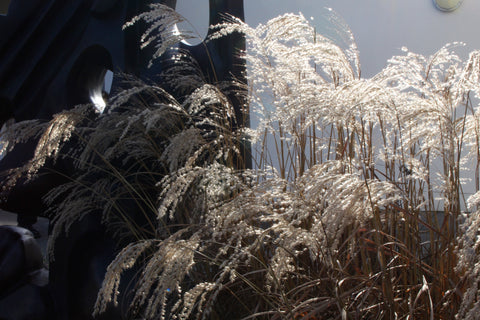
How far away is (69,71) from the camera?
108 inches

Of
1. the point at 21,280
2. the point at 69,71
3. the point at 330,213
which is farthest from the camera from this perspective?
the point at 69,71

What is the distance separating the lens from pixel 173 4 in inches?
101

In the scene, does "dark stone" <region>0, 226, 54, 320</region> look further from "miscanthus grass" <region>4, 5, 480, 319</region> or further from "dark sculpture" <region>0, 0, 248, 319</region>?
"miscanthus grass" <region>4, 5, 480, 319</region>

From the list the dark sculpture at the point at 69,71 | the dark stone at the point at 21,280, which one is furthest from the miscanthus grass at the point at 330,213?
the dark stone at the point at 21,280

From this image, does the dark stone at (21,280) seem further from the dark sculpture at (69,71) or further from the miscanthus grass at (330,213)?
the miscanthus grass at (330,213)

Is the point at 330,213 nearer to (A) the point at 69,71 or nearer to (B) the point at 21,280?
(B) the point at 21,280

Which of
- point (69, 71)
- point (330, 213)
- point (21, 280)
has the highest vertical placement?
point (69, 71)

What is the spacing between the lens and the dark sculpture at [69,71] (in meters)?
2.11

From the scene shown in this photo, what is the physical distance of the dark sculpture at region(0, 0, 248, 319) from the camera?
2.11 metres

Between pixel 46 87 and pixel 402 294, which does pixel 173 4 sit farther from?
pixel 402 294

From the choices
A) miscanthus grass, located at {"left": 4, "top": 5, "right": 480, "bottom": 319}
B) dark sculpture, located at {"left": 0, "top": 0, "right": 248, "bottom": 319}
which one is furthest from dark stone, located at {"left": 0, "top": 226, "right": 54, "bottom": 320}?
miscanthus grass, located at {"left": 4, "top": 5, "right": 480, "bottom": 319}

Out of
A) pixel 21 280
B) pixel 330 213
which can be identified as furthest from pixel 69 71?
pixel 330 213

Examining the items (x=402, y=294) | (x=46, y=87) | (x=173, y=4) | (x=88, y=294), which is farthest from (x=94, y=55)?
(x=402, y=294)

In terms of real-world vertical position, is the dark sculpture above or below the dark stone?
above
